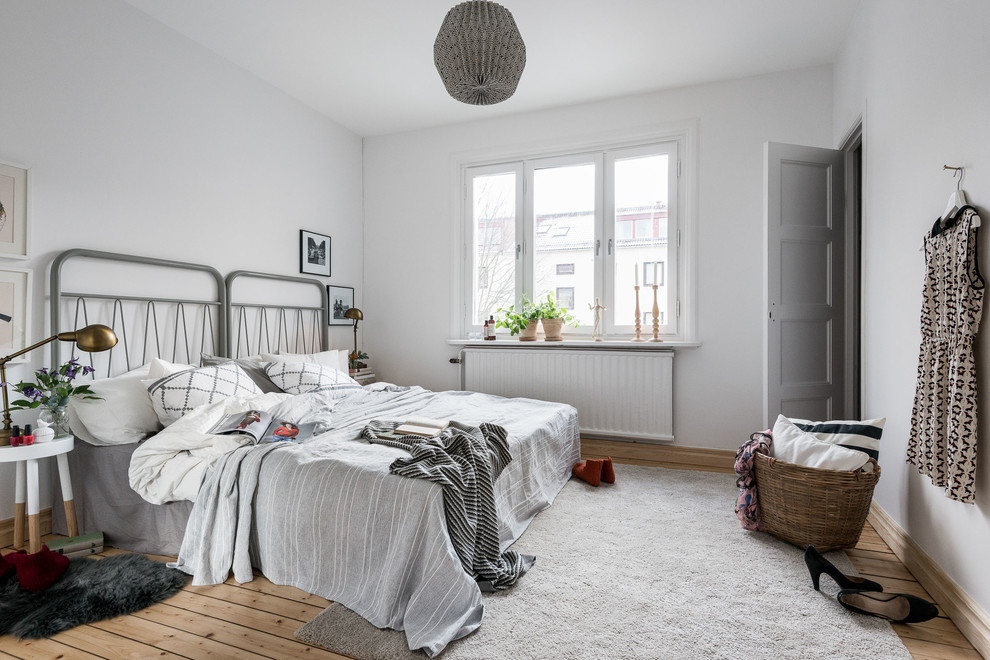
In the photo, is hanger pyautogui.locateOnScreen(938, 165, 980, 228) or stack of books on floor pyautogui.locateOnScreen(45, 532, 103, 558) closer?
hanger pyautogui.locateOnScreen(938, 165, 980, 228)

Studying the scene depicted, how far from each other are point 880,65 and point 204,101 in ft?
12.4

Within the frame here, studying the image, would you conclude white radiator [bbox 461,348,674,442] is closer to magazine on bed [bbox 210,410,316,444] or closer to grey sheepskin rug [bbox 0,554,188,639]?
magazine on bed [bbox 210,410,316,444]

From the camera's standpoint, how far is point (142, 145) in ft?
9.53

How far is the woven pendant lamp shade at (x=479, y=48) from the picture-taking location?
215cm

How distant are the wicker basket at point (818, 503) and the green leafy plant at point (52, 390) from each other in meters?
3.04

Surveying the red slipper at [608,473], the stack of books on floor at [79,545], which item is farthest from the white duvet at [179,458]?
the red slipper at [608,473]

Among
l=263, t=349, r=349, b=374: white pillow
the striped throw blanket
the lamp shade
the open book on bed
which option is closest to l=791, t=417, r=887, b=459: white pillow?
the striped throw blanket

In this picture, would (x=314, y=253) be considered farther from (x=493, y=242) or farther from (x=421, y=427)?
(x=421, y=427)

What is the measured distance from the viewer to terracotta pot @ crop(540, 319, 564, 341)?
405 cm

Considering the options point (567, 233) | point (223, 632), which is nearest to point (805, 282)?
point (567, 233)

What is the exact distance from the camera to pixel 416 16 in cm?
297

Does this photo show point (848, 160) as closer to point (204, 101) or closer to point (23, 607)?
point (204, 101)

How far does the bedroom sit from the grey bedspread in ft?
4.14

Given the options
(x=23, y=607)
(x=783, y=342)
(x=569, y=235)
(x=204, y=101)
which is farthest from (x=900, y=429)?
(x=204, y=101)
